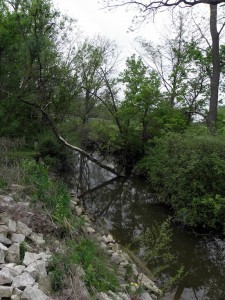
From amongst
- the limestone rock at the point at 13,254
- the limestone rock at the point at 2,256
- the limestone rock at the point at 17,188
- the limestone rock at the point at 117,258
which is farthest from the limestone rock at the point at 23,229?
the limestone rock at the point at 117,258

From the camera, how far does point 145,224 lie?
1134 centimetres

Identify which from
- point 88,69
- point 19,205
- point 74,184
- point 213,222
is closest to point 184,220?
point 213,222

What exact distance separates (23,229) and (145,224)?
19.8ft

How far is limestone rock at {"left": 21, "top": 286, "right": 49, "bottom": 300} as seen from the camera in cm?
406

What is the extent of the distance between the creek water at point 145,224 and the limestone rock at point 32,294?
12.0 feet

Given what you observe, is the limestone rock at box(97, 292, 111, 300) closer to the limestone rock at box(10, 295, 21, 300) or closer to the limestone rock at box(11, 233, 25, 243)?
the limestone rock at box(10, 295, 21, 300)

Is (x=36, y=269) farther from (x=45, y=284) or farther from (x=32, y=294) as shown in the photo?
(x=32, y=294)

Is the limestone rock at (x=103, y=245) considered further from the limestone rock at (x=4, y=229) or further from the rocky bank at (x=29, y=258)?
the limestone rock at (x=4, y=229)

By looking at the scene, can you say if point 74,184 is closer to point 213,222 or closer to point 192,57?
point 213,222

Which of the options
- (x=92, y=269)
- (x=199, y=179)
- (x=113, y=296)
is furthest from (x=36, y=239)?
(x=199, y=179)

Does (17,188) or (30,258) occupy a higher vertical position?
(17,188)

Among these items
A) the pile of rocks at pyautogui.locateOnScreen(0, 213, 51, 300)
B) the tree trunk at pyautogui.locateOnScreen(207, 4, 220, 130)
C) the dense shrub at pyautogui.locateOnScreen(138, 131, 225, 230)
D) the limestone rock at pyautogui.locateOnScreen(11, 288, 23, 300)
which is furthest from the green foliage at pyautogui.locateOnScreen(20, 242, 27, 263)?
the tree trunk at pyautogui.locateOnScreen(207, 4, 220, 130)

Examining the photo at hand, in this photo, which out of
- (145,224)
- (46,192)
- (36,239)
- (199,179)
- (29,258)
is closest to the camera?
(29,258)

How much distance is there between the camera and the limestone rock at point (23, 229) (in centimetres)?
612
